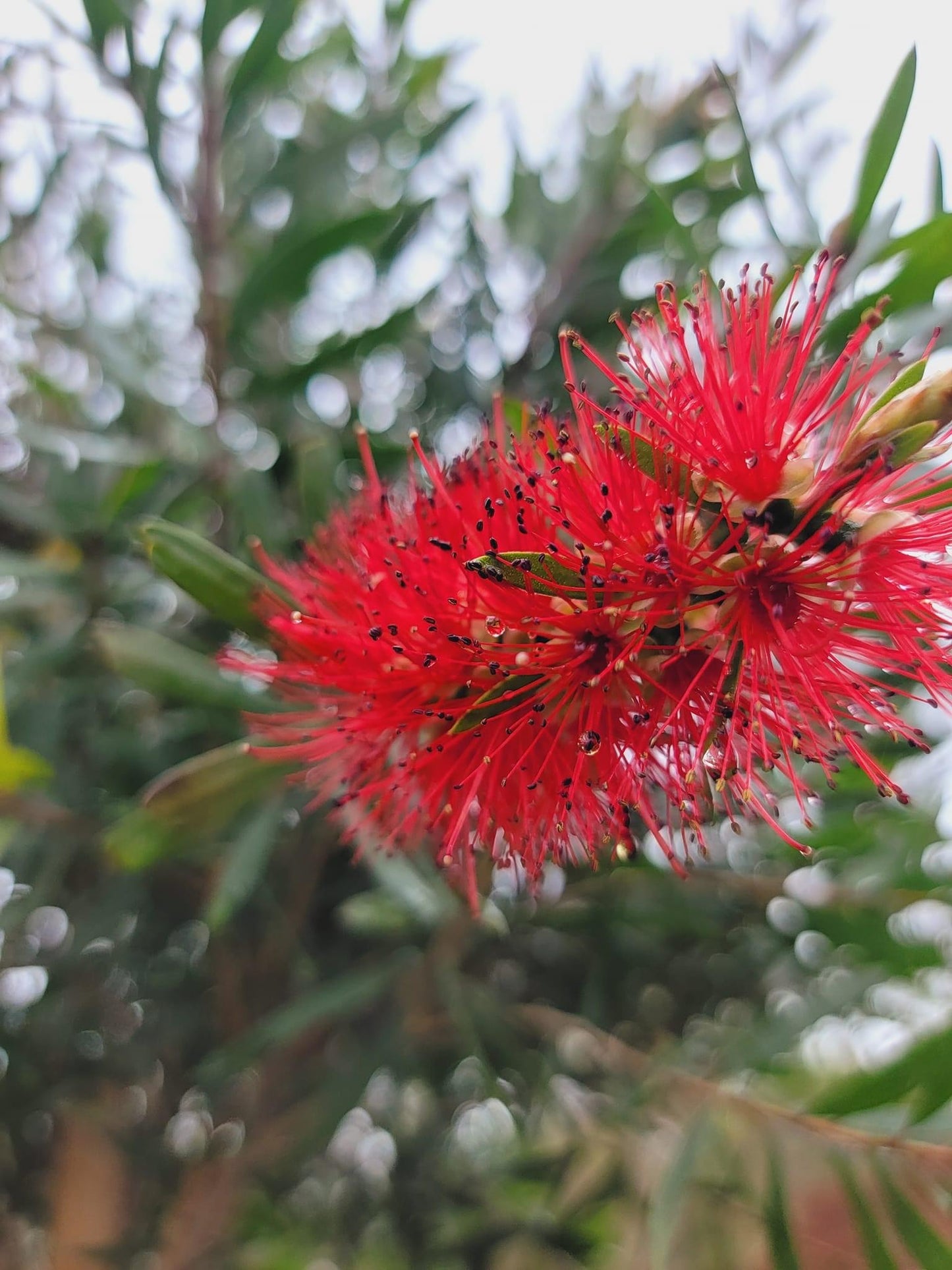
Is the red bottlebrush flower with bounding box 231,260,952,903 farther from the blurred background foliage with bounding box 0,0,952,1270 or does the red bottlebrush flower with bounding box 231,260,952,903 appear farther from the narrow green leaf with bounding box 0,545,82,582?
the narrow green leaf with bounding box 0,545,82,582

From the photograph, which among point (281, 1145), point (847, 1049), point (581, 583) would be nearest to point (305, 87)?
point (581, 583)

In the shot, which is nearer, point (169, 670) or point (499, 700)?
point (499, 700)

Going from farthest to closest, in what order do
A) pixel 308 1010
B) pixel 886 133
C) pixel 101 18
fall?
pixel 308 1010 → pixel 101 18 → pixel 886 133

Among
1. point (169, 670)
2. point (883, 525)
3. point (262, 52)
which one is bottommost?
point (883, 525)

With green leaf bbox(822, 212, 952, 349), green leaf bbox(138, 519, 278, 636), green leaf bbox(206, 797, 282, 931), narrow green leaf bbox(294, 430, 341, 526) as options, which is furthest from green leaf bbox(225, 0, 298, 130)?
green leaf bbox(206, 797, 282, 931)

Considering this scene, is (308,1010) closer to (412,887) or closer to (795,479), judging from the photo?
(412,887)

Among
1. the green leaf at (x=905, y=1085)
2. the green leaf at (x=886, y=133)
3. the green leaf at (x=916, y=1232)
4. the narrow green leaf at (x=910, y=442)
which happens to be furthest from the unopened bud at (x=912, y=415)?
the green leaf at (x=916, y=1232)

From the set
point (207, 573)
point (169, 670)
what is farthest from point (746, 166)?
point (169, 670)
